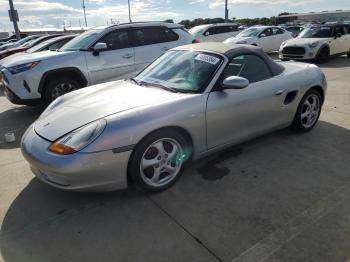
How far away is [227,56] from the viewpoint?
375cm

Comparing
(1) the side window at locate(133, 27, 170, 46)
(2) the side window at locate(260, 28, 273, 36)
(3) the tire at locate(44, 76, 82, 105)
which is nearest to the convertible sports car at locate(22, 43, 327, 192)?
(3) the tire at locate(44, 76, 82, 105)

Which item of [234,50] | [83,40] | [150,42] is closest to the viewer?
[234,50]

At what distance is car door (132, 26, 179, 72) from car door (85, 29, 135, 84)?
0.53 ft

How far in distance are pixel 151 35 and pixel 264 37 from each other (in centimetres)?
972

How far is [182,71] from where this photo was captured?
3.79 m

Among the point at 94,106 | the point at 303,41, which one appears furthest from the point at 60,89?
the point at 303,41

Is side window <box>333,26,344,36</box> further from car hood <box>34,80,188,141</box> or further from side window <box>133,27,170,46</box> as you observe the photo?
car hood <box>34,80,188,141</box>

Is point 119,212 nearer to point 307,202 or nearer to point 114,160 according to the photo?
point 114,160

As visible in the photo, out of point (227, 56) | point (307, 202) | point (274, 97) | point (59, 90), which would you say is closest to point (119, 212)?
point (307, 202)

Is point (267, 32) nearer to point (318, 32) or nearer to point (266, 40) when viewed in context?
point (266, 40)

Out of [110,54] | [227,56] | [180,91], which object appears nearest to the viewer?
[180,91]

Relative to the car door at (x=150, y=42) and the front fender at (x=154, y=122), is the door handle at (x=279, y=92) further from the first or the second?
the car door at (x=150, y=42)

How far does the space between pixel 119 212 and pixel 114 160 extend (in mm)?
523

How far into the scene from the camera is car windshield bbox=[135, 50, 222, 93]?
3574 millimetres
